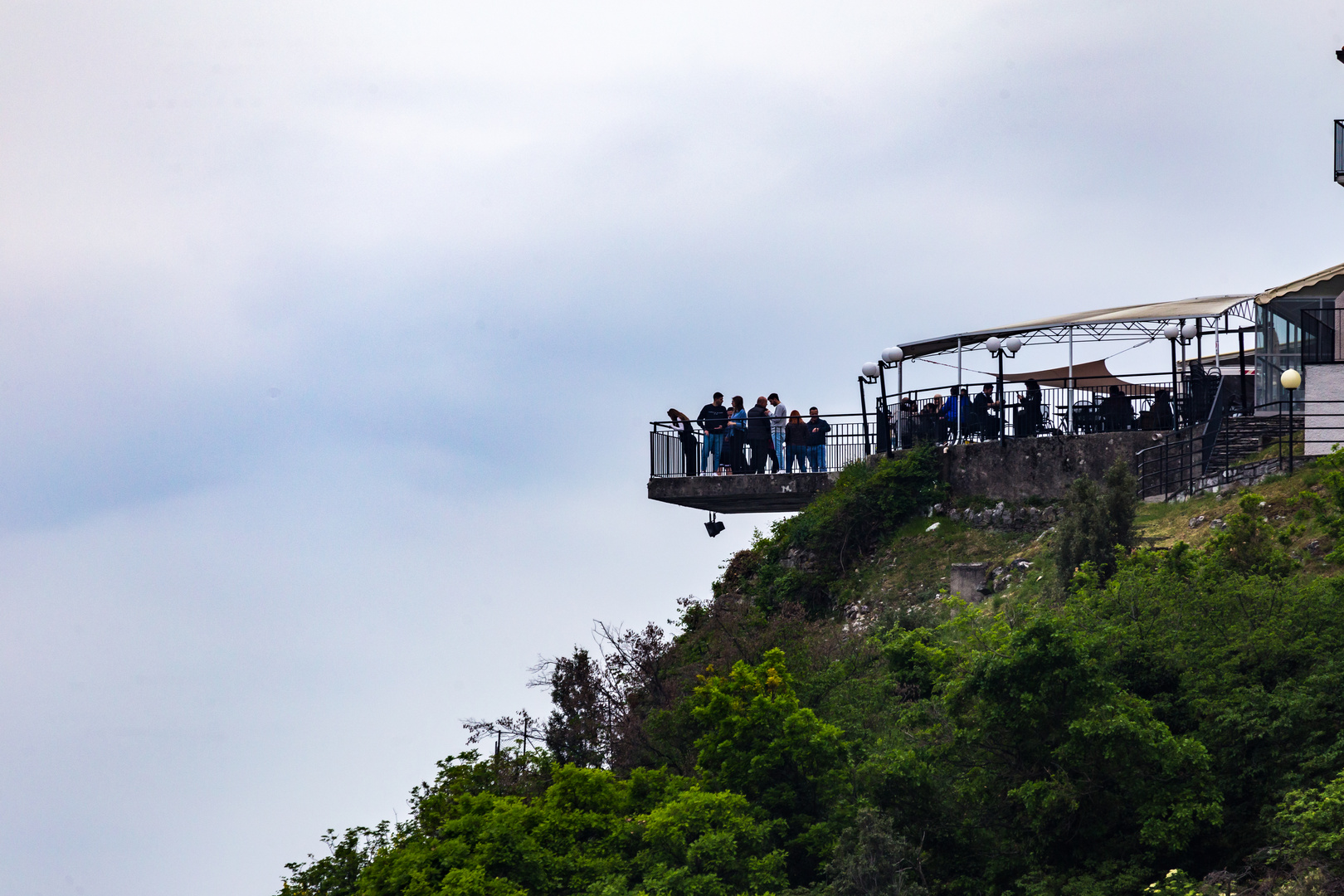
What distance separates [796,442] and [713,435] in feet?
4.87

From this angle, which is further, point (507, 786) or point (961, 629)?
point (507, 786)

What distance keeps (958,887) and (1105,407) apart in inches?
484

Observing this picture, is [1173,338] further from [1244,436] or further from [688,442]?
[688,442]

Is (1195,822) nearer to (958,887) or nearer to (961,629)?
(958,887)

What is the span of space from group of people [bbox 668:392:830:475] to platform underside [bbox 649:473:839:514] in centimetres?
18

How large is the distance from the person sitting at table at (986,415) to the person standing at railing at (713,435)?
4.46 m

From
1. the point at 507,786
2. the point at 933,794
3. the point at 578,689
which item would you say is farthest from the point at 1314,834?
the point at 578,689

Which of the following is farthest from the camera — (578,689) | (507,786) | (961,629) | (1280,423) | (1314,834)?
(578,689)

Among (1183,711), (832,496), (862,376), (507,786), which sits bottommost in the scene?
(507,786)

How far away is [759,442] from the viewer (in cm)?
2648

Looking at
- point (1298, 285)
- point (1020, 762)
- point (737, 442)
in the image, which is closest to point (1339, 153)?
point (1298, 285)

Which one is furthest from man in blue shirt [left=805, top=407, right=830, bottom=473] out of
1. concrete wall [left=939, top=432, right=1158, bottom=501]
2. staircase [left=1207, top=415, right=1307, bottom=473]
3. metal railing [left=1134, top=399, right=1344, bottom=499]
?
staircase [left=1207, top=415, right=1307, bottom=473]

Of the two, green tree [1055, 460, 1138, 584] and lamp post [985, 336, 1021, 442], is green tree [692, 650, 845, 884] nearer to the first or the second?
green tree [1055, 460, 1138, 584]

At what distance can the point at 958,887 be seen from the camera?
13344 millimetres
